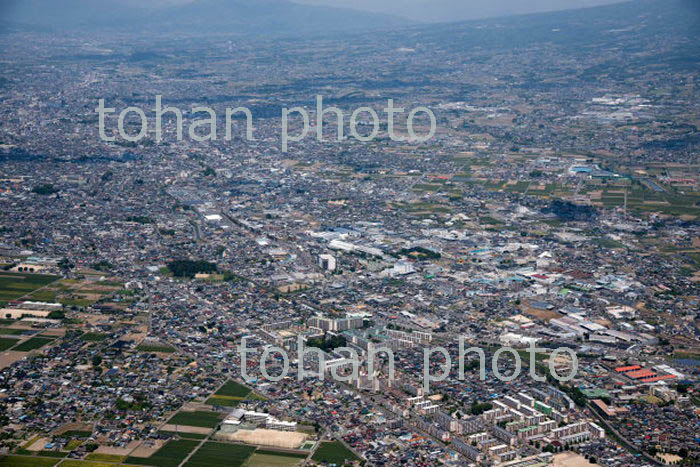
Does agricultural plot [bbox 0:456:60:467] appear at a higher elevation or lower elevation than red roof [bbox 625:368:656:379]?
lower

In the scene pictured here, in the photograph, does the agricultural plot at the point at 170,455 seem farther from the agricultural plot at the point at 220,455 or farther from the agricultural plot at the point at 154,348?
the agricultural plot at the point at 154,348

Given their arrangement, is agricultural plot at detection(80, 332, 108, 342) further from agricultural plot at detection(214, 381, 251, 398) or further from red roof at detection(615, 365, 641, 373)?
red roof at detection(615, 365, 641, 373)

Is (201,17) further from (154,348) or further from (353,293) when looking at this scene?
(154,348)

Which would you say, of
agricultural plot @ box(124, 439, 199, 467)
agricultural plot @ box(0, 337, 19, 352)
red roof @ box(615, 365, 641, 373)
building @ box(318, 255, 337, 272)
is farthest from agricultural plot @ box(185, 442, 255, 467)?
building @ box(318, 255, 337, 272)

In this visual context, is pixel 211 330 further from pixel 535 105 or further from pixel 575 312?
pixel 535 105

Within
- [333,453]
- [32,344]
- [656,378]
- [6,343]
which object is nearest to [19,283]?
[6,343]

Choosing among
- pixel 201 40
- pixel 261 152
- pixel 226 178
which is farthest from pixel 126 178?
pixel 201 40

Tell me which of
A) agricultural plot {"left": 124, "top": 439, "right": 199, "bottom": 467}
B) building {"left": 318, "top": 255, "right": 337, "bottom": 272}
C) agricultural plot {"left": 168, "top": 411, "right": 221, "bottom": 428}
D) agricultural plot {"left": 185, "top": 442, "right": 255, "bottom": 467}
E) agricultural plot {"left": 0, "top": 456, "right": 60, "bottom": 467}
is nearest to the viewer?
agricultural plot {"left": 0, "top": 456, "right": 60, "bottom": 467}

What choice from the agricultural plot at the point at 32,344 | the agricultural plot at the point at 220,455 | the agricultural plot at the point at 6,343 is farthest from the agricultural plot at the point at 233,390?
the agricultural plot at the point at 6,343
